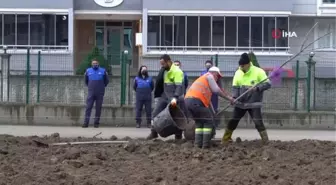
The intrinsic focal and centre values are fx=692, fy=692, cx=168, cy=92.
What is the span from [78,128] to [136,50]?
19.7 meters

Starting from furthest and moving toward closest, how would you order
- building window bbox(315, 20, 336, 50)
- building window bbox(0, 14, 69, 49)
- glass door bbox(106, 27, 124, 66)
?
glass door bbox(106, 27, 124, 66), building window bbox(315, 20, 336, 50), building window bbox(0, 14, 69, 49)

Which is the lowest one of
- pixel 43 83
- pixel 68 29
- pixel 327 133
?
pixel 327 133

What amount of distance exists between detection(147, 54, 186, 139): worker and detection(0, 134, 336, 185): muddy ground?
4.30 feet

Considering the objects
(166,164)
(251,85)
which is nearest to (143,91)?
(251,85)

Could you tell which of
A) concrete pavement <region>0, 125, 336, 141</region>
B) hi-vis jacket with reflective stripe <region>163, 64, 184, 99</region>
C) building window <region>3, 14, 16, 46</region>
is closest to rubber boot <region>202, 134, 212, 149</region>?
hi-vis jacket with reflective stripe <region>163, 64, 184, 99</region>

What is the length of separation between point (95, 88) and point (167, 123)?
6029 mm

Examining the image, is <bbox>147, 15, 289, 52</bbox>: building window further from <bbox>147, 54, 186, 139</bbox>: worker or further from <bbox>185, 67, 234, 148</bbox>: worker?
<bbox>185, 67, 234, 148</bbox>: worker

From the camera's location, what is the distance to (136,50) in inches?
1499

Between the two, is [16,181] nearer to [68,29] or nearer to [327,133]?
[327,133]

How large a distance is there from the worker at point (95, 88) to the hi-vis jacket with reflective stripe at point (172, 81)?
463 centimetres

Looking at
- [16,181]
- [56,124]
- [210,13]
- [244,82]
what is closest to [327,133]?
[244,82]

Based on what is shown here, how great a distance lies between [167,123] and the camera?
13.2 m

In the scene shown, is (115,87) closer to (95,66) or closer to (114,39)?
(95,66)

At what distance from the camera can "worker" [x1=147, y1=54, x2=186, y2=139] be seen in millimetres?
14027
